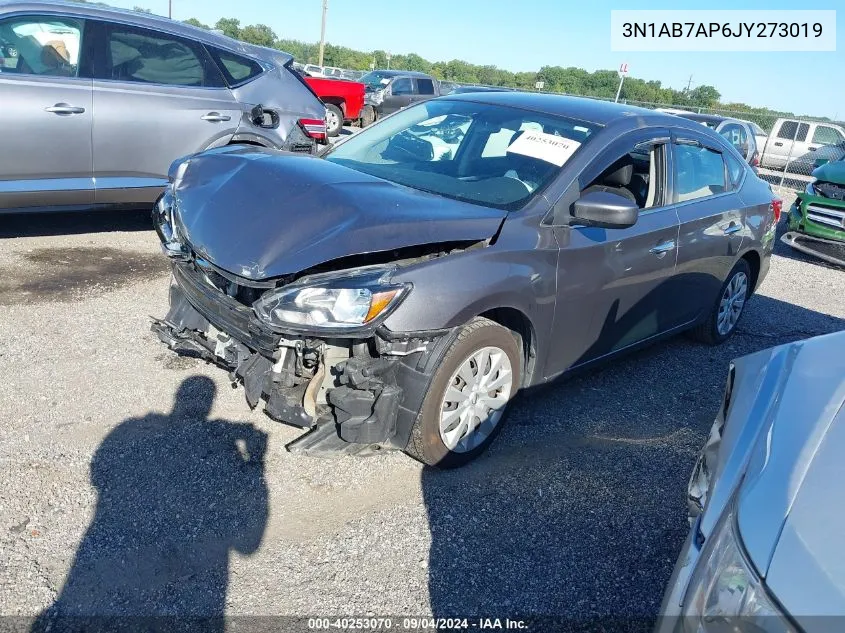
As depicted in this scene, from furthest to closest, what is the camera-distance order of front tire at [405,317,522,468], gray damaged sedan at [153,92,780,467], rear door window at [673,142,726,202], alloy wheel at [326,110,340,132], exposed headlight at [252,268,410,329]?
alloy wheel at [326,110,340,132] < rear door window at [673,142,726,202] < front tire at [405,317,522,468] < gray damaged sedan at [153,92,780,467] < exposed headlight at [252,268,410,329]

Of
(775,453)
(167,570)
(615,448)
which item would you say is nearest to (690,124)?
(615,448)

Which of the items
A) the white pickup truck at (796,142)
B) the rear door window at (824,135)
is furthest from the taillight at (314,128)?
the rear door window at (824,135)

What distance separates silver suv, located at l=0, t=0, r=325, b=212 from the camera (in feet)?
17.8

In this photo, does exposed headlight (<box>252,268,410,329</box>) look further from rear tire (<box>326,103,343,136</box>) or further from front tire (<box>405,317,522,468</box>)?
rear tire (<box>326,103,343,136</box>)

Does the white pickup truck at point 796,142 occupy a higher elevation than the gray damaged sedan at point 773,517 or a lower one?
higher

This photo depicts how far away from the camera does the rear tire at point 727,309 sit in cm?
526

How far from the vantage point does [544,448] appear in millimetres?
3697

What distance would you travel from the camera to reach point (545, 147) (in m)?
3.75

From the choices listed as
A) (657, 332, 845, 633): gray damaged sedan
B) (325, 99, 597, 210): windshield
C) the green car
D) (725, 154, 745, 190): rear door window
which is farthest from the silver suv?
the green car

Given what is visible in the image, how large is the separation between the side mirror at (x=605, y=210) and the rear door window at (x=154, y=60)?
4391 millimetres

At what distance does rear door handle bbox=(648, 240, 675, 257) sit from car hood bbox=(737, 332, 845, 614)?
1860 millimetres

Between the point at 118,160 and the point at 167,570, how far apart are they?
4.38 m

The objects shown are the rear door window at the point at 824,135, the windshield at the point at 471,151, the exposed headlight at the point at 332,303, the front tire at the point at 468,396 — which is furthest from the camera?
the rear door window at the point at 824,135

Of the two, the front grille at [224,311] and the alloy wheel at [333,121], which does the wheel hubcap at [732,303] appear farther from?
the alloy wheel at [333,121]
